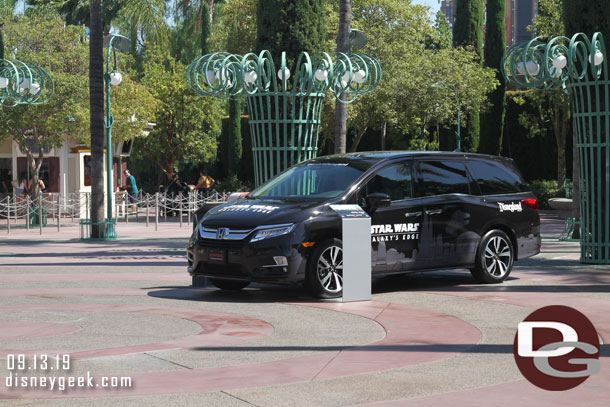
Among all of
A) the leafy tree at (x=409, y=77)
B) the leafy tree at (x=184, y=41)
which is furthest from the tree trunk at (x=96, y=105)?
the leafy tree at (x=184, y=41)

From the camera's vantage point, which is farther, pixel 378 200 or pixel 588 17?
pixel 588 17

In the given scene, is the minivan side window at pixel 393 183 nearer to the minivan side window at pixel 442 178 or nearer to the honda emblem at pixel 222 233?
the minivan side window at pixel 442 178

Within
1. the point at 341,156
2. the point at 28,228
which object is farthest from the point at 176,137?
the point at 341,156

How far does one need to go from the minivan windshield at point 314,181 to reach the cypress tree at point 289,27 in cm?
710

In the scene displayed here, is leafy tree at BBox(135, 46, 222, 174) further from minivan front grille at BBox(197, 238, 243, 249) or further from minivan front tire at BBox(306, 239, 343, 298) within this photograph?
minivan front tire at BBox(306, 239, 343, 298)

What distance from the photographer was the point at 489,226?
1345 cm

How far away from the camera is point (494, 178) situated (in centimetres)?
1385

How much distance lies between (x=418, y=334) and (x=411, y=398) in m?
2.66

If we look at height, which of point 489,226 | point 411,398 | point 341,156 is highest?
point 341,156

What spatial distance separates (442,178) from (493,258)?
141 cm

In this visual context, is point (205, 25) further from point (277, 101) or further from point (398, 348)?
point (398, 348)

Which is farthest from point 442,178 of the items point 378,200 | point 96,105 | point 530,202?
point 96,105

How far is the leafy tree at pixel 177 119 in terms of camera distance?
138 ft

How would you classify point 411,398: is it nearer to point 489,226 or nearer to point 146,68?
point 489,226
